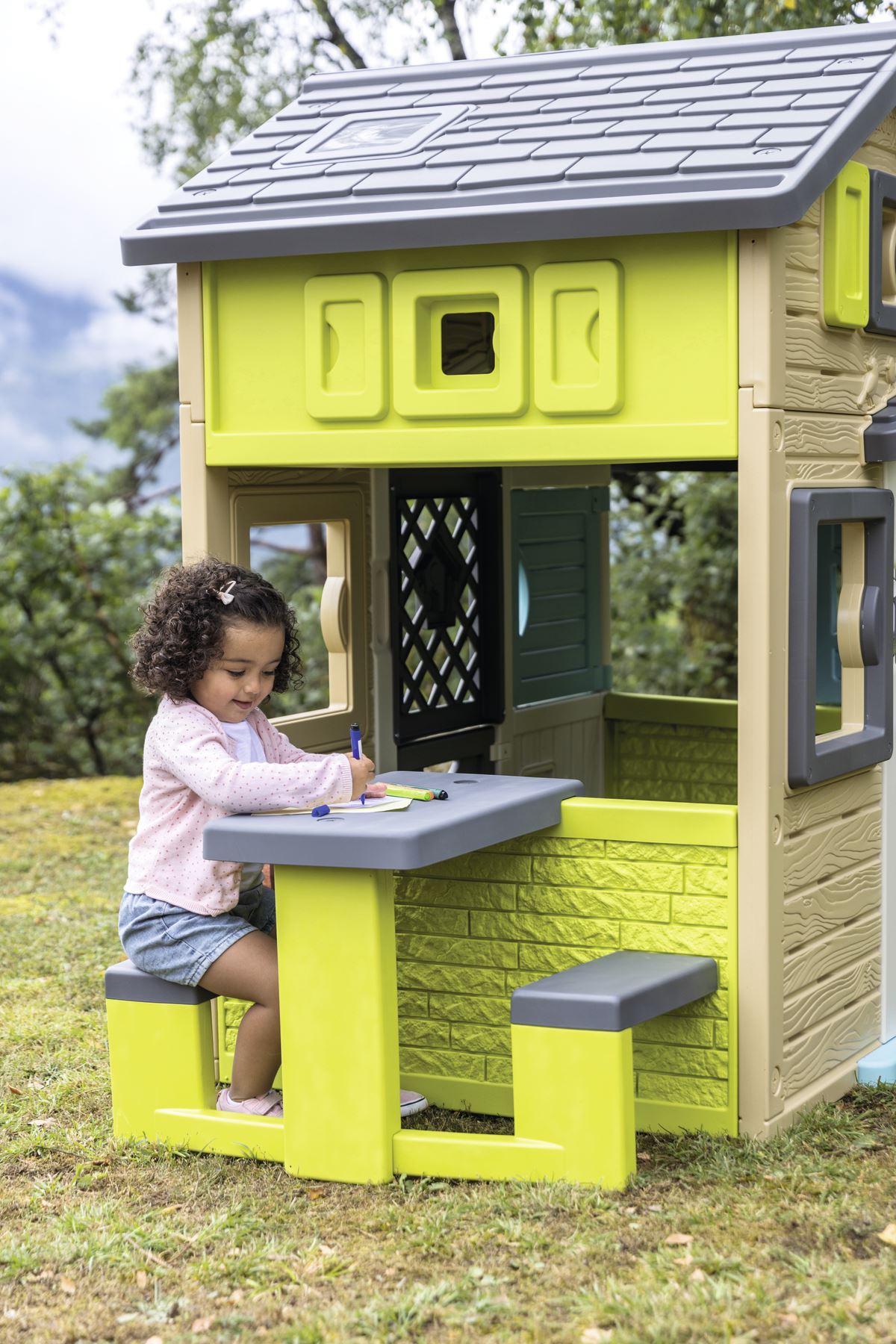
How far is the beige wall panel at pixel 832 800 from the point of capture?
13.7 feet

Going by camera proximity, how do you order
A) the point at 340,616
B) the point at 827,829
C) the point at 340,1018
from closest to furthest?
the point at 340,1018 < the point at 827,829 < the point at 340,616

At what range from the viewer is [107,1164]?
161 inches

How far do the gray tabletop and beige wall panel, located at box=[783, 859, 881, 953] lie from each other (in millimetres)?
681

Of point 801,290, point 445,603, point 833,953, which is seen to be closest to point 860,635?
point 833,953

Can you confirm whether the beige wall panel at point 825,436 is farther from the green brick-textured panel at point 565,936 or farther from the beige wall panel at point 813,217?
the green brick-textured panel at point 565,936

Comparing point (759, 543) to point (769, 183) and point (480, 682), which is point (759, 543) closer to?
point (769, 183)

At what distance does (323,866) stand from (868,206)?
2242 millimetres

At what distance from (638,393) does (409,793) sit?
3.64 ft

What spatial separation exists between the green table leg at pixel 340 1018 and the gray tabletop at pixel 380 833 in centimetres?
7

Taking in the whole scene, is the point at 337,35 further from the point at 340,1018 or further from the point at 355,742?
the point at 340,1018

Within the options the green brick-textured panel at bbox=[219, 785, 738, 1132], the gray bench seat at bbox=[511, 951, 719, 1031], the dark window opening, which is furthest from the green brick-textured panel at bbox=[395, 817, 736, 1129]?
the dark window opening

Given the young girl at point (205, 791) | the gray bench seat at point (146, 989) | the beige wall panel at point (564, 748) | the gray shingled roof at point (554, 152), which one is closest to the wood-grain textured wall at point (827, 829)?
the gray shingled roof at point (554, 152)

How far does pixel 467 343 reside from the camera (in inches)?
231

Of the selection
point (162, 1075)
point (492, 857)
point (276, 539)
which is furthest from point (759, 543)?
point (276, 539)
